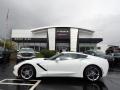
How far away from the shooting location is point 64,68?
10.7m

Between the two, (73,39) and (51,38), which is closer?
(73,39)

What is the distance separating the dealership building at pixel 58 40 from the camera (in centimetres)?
6259

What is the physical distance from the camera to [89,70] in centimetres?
1074

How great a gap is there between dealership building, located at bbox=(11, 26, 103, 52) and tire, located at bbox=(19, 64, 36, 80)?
5084 centimetres

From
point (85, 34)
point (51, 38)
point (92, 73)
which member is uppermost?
point (85, 34)

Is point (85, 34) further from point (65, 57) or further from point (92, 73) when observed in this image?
point (92, 73)

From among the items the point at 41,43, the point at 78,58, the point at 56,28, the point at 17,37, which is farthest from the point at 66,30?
the point at 78,58

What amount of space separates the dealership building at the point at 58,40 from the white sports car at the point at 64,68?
5084 centimetres

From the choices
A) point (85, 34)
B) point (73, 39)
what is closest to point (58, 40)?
point (73, 39)

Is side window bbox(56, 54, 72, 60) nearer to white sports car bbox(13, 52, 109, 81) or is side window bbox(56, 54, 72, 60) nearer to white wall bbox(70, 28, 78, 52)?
white sports car bbox(13, 52, 109, 81)

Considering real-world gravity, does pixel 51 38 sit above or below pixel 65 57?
above

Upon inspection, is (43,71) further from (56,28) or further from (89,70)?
(56,28)

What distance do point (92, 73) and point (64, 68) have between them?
1352mm

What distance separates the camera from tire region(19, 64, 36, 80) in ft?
35.3
